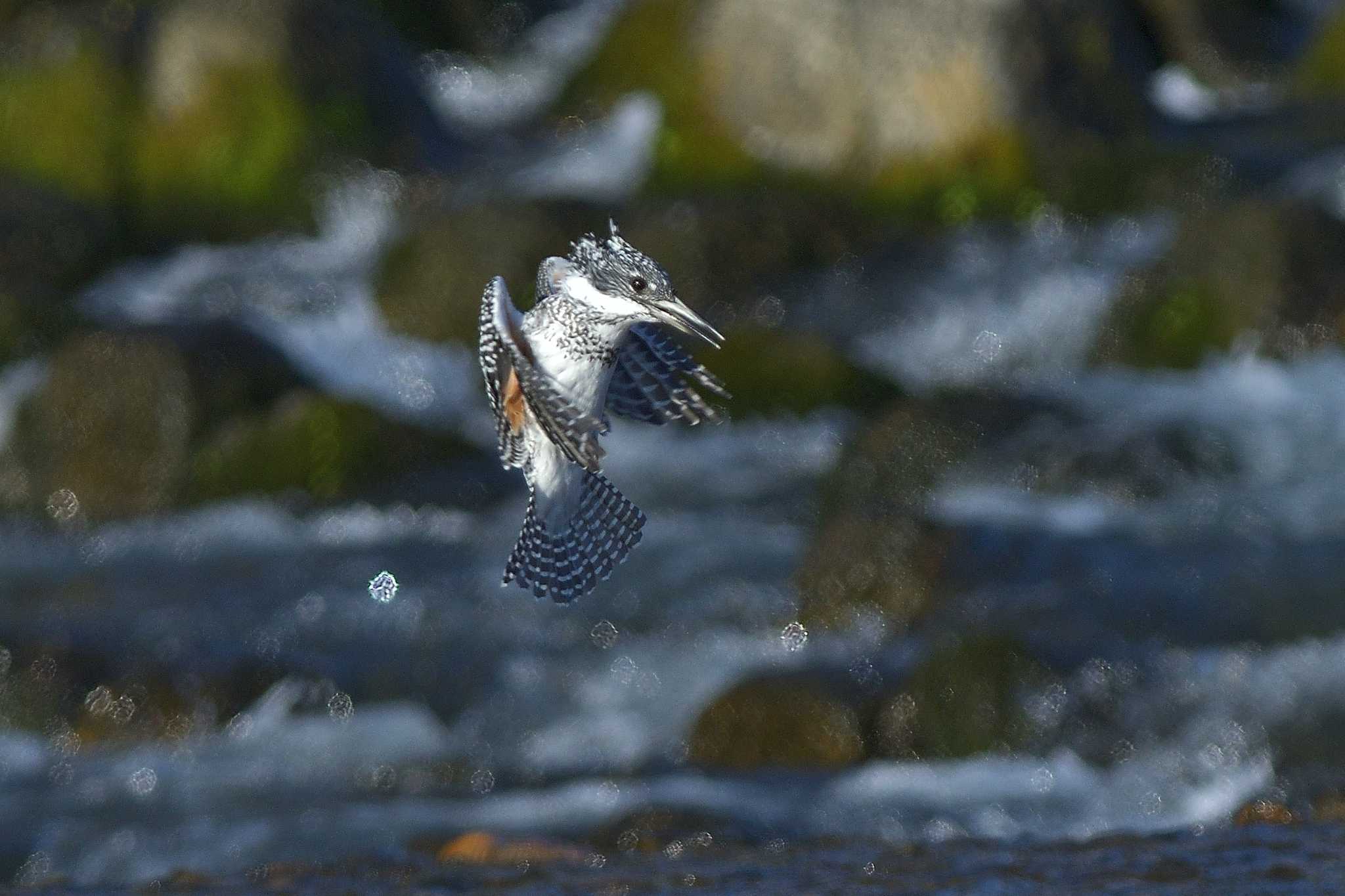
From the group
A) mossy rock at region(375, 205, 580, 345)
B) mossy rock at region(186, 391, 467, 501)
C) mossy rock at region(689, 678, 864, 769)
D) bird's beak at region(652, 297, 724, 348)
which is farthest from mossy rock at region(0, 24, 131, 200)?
bird's beak at region(652, 297, 724, 348)

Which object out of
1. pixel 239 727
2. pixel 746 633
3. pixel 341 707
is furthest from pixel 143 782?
pixel 746 633

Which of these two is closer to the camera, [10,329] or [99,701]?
[99,701]

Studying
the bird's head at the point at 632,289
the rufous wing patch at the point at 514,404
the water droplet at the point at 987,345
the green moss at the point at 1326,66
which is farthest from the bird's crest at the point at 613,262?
the green moss at the point at 1326,66

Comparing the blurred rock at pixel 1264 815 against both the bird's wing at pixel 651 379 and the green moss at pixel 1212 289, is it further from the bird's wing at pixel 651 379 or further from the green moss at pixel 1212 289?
the green moss at pixel 1212 289

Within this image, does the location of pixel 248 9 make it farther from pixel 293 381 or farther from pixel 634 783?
pixel 634 783

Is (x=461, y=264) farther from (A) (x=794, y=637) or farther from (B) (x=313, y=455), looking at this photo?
(A) (x=794, y=637)
